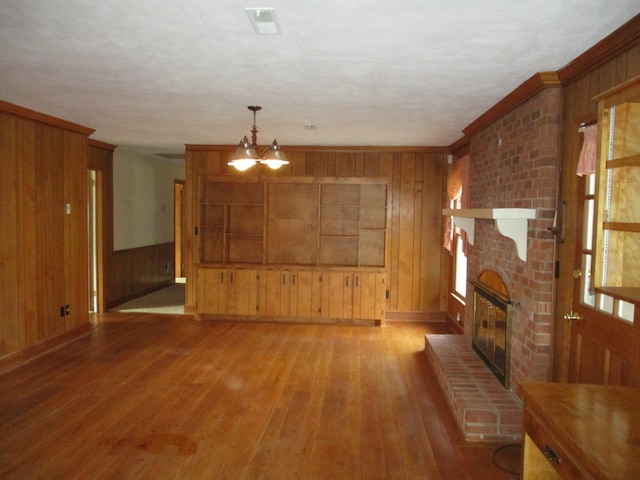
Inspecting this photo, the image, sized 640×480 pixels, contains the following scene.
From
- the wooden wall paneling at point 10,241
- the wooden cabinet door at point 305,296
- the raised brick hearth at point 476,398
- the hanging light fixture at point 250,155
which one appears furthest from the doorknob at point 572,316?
the wooden wall paneling at point 10,241

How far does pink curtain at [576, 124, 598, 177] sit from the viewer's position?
261 centimetres

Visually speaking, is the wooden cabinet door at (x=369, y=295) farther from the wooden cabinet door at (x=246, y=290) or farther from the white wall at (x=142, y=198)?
the white wall at (x=142, y=198)

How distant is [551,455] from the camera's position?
5.14 ft

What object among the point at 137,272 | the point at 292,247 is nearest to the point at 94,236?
the point at 137,272

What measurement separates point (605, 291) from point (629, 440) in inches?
22.2

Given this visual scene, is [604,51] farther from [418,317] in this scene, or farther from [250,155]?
[418,317]

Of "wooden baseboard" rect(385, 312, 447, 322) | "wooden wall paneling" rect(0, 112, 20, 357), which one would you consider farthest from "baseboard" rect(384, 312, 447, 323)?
"wooden wall paneling" rect(0, 112, 20, 357)

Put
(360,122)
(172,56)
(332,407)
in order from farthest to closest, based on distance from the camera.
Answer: (360,122) < (332,407) < (172,56)

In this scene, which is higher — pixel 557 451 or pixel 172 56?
pixel 172 56

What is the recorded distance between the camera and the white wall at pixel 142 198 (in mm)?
7091


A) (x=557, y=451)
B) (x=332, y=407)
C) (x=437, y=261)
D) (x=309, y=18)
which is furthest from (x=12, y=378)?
(x=437, y=261)

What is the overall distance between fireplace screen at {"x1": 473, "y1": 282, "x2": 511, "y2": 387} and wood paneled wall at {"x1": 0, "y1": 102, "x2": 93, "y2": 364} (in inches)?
172

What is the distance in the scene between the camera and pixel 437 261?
647cm

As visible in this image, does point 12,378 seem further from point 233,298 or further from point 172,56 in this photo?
point 172,56
